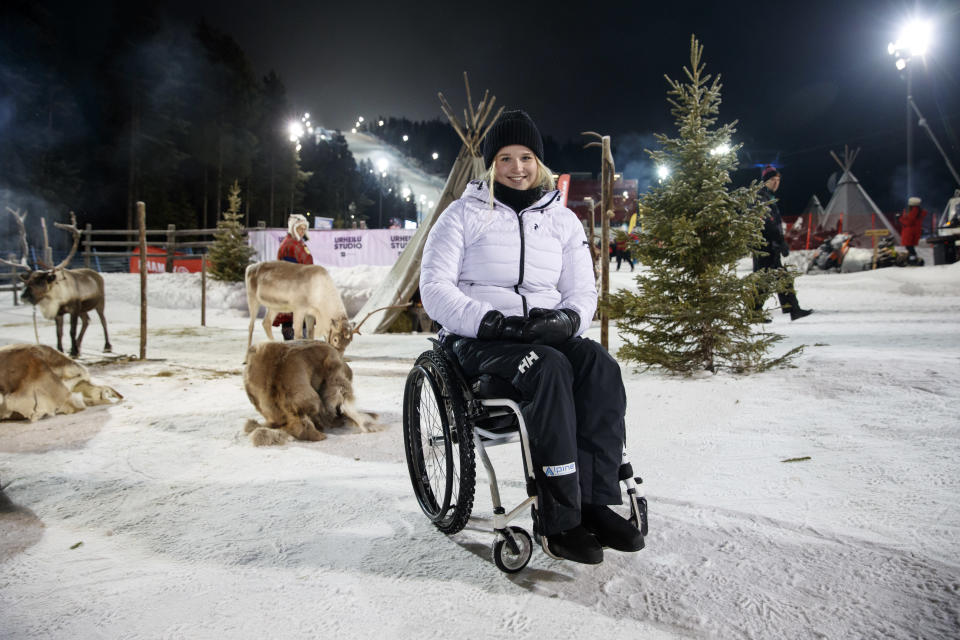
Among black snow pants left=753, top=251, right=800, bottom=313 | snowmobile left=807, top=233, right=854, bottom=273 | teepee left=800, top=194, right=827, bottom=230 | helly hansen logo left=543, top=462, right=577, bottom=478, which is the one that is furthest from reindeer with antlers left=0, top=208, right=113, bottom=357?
teepee left=800, top=194, right=827, bottom=230

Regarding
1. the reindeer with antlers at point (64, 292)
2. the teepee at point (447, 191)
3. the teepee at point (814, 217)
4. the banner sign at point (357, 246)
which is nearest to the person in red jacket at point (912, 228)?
the teepee at point (814, 217)

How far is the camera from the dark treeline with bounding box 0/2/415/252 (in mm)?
23906

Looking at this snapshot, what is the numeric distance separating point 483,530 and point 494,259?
3.50ft

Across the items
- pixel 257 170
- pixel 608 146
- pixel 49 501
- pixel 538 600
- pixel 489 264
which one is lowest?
pixel 49 501

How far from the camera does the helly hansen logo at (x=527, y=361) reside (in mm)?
1891

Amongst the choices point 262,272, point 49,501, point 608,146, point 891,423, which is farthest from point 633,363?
point 49,501

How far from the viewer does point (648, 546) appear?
6.94 ft

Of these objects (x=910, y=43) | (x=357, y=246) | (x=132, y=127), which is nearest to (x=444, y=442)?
(x=357, y=246)

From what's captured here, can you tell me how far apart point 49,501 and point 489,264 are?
2.33 metres

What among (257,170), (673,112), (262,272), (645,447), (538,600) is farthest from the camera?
(257,170)

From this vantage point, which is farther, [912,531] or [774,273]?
[774,273]

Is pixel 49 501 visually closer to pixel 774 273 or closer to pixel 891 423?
pixel 891 423

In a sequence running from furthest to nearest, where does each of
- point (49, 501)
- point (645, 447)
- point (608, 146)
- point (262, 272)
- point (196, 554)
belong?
point (262, 272), point (608, 146), point (645, 447), point (49, 501), point (196, 554)

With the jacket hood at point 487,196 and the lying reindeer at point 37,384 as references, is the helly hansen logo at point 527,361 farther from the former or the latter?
the lying reindeer at point 37,384
